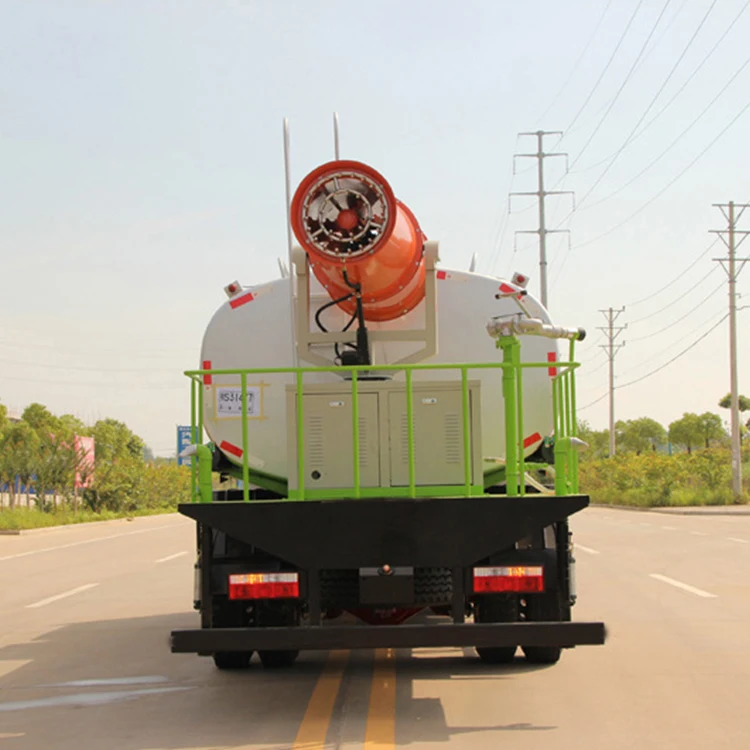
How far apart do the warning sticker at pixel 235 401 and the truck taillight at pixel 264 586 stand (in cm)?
171

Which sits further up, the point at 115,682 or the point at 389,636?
the point at 389,636

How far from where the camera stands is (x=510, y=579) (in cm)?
769

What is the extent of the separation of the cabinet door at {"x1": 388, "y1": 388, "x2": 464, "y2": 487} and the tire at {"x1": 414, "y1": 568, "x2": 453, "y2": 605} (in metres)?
0.58

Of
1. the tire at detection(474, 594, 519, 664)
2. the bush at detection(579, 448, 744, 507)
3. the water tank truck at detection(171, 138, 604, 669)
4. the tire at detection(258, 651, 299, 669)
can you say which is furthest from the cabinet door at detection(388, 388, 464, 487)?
the bush at detection(579, 448, 744, 507)

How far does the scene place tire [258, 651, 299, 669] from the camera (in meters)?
9.56

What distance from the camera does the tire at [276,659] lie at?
31.4 feet

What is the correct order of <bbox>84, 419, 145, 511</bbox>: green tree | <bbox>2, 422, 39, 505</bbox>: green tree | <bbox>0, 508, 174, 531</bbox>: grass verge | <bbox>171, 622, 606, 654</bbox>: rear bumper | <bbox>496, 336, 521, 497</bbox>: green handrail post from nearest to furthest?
<bbox>171, 622, 606, 654</bbox>: rear bumper
<bbox>496, 336, 521, 497</bbox>: green handrail post
<bbox>0, 508, 174, 531</bbox>: grass verge
<bbox>2, 422, 39, 505</bbox>: green tree
<bbox>84, 419, 145, 511</bbox>: green tree

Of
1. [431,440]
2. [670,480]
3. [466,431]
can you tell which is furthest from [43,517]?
[466,431]

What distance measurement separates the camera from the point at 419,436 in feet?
25.9

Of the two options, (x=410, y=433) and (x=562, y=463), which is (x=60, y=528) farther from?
(x=562, y=463)

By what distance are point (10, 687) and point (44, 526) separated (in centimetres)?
3183

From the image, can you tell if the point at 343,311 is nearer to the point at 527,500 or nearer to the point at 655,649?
the point at 527,500

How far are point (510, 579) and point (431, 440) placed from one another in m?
1.04

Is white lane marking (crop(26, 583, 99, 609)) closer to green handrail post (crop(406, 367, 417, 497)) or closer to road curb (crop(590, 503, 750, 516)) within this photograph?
green handrail post (crop(406, 367, 417, 497))
